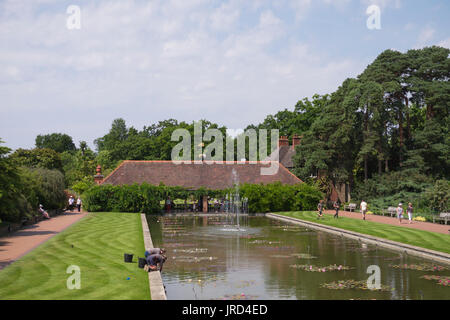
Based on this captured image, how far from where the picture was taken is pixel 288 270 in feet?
53.0

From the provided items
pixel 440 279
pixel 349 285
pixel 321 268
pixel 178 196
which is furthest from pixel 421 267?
pixel 178 196

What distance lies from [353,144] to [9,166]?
38.7 m

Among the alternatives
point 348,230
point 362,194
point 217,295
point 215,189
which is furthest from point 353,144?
point 217,295

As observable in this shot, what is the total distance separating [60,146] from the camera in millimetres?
122062

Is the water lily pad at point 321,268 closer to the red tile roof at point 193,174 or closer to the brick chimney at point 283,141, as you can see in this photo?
the red tile roof at point 193,174

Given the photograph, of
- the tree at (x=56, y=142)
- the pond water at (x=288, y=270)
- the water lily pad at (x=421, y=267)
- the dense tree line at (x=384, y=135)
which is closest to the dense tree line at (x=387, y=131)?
the dense tree line at (x=384, y=135)

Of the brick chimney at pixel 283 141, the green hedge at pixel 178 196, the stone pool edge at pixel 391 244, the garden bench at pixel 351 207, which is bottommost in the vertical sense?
the stone pool edge at pixel 391 244

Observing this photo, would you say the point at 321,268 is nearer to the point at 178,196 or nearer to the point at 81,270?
the point at 81,270

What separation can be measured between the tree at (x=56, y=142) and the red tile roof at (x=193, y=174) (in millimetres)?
76869

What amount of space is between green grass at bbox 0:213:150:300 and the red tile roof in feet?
88.0

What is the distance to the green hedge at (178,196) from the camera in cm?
4516

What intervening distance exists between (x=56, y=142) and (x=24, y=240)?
106320 millimetres

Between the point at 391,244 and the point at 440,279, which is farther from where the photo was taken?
the point at 391,244
